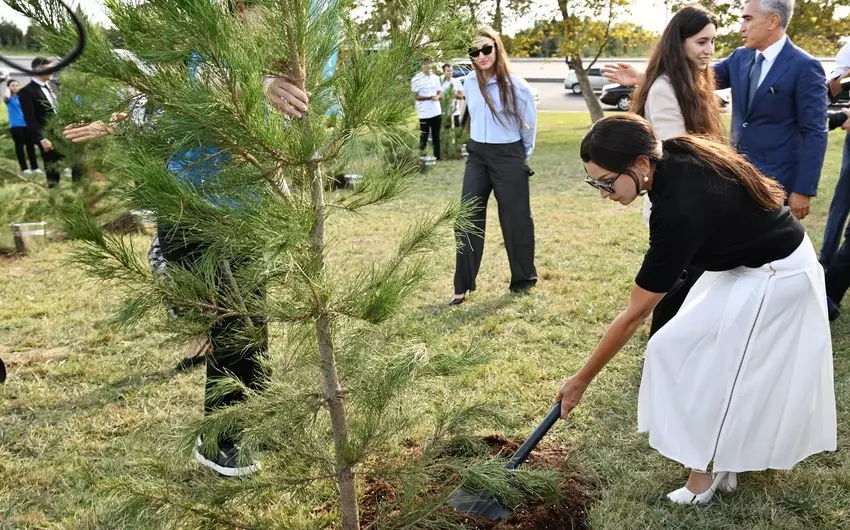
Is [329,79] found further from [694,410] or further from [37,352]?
[37,352]

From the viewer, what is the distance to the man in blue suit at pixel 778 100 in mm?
3691

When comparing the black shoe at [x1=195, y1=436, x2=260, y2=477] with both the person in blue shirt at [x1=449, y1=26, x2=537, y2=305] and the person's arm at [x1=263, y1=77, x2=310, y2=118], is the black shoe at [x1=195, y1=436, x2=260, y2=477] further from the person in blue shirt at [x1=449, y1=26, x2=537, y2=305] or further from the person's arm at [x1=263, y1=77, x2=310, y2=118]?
the person in blue shirt at [x1=449, y1=26, x2=537, y2=305]

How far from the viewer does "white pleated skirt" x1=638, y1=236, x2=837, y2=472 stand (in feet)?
7.77

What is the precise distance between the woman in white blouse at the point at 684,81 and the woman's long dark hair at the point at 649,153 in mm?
1082

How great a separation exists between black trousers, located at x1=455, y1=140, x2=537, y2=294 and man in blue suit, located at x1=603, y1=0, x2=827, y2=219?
1.26 metres

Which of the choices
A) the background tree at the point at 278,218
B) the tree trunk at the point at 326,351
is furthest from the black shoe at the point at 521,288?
the tree trunk at the point at 326,351

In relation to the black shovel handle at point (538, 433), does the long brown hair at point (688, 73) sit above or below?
above

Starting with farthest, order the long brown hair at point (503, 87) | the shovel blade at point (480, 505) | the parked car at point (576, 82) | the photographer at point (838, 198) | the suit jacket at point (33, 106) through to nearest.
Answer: the parked car at point (576, 82) < the suit jacket at point (33, 106) < the long brown hair at point (503, 87) < the photographer at point (838, 198) < the shovel blade at point (480, 505)

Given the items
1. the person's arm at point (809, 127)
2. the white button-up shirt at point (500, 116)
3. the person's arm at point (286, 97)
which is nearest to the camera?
the person's arm at point (286, 97)

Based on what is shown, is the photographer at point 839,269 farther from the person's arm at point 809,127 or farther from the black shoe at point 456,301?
the black shoe at point 456,301

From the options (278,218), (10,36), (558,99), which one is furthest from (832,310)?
(558,99)

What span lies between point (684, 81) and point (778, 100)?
78 cm

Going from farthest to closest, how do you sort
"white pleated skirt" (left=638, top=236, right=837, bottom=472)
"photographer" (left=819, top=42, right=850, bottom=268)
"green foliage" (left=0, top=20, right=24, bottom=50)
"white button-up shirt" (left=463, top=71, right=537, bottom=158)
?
1. "white button-up shirt" (left=463, top=71, right=537, bottom=158)
2. "photographer" (left=819, top=42, right=850, bottom=268)
3. "white pleated skirt" (left=638, top=236, right=837, bottom=472)
4. "green foliage" (left=0, top=20, right=24, bottom=50)

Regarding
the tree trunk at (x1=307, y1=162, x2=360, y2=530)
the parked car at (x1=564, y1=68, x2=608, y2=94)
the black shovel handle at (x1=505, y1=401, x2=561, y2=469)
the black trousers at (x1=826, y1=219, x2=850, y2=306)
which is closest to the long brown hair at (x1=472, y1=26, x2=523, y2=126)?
the black trousers at (x1=826, y1=219, x2=850, y2=306)
